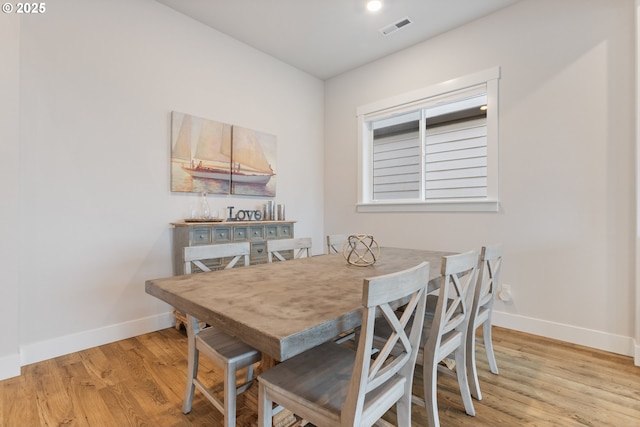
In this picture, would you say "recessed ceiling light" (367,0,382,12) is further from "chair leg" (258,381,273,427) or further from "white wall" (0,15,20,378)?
"chair leg" (258,381,273,427)

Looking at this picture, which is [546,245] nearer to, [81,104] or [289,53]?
[289,53]

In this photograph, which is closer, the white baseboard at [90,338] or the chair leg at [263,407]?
the chair leg at [263,407]

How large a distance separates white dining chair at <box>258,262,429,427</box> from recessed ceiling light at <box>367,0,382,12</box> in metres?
2.76

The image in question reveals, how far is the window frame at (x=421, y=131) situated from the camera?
295cm

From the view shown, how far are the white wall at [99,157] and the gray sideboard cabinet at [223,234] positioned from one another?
0.15 metres

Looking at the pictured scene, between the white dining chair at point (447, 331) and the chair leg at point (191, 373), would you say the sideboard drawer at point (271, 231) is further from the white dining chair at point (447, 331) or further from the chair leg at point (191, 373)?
the white dining chair at point (447, 331)

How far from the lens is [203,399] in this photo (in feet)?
5.72

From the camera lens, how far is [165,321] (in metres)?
2.82

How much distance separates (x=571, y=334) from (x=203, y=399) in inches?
115

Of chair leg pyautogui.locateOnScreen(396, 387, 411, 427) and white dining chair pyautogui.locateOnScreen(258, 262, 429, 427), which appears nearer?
white dining chair pyautogui.locateOnScreen(258, 262, 429, 427)

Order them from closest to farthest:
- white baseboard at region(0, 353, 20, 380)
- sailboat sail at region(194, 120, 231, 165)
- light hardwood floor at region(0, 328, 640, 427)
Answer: light hardwood floor at region(0, 328, 640, 427)
white baseboard at region(0, 353, 20, 380)
sailboat sail at region(194, 120, 231, 165)

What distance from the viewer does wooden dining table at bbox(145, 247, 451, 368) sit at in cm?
88

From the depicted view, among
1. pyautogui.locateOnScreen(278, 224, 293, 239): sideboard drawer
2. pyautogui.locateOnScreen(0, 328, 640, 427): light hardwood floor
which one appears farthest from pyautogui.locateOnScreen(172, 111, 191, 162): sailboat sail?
pyautogui.locateOnScreen(0, 328, 640, 427): light hardwood floor

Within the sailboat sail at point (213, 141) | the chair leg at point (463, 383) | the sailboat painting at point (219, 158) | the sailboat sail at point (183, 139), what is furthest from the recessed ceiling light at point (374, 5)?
the chair leg at point (463, 383)
